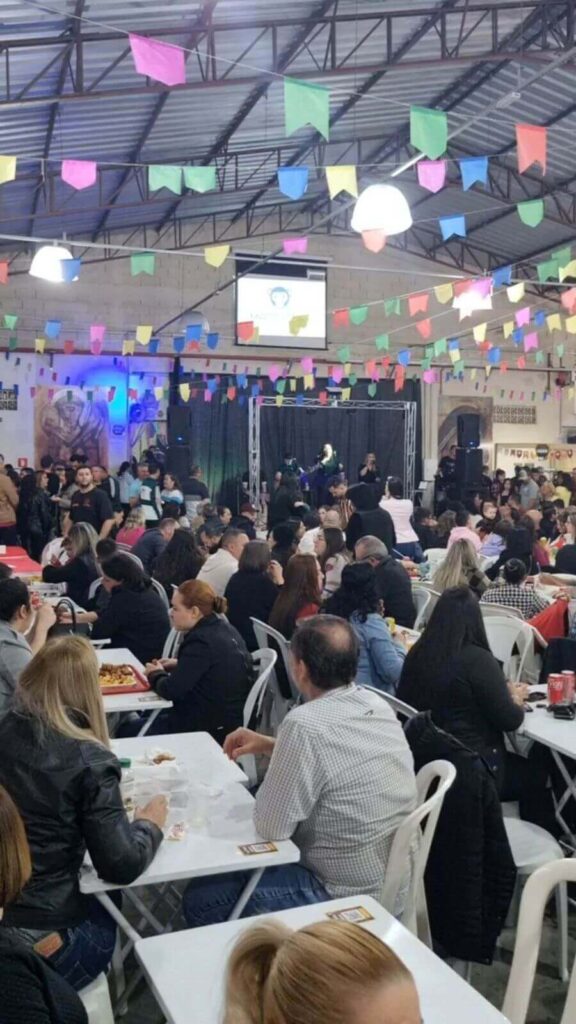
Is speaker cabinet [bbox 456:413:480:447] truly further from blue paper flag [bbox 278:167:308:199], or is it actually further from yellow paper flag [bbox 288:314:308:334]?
blue paper flag [bbox 278:167:308:199]

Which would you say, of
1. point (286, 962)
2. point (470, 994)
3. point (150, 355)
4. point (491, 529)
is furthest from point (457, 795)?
point (150, 355)

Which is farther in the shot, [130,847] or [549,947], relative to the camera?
[549,947]

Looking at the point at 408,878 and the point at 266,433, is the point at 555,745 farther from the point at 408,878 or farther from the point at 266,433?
the point at 266,433

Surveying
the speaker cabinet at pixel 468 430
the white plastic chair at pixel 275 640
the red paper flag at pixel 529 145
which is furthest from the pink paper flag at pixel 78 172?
the speaker cabinet at pixel 468 430

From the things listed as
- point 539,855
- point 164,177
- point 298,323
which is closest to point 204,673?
point 539,855

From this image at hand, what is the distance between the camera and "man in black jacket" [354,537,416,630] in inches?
205

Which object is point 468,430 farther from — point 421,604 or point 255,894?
point 255,894

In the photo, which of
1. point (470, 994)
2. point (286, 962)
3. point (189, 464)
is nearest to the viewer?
point (286, 962)

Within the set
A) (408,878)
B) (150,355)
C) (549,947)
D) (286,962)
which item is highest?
(150,355)

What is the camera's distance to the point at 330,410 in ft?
55.2

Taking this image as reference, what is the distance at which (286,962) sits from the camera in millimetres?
959

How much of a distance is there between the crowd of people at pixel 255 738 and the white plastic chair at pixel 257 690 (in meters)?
0.10

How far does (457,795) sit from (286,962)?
4.77 feet

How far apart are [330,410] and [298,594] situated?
1250 centimetres
